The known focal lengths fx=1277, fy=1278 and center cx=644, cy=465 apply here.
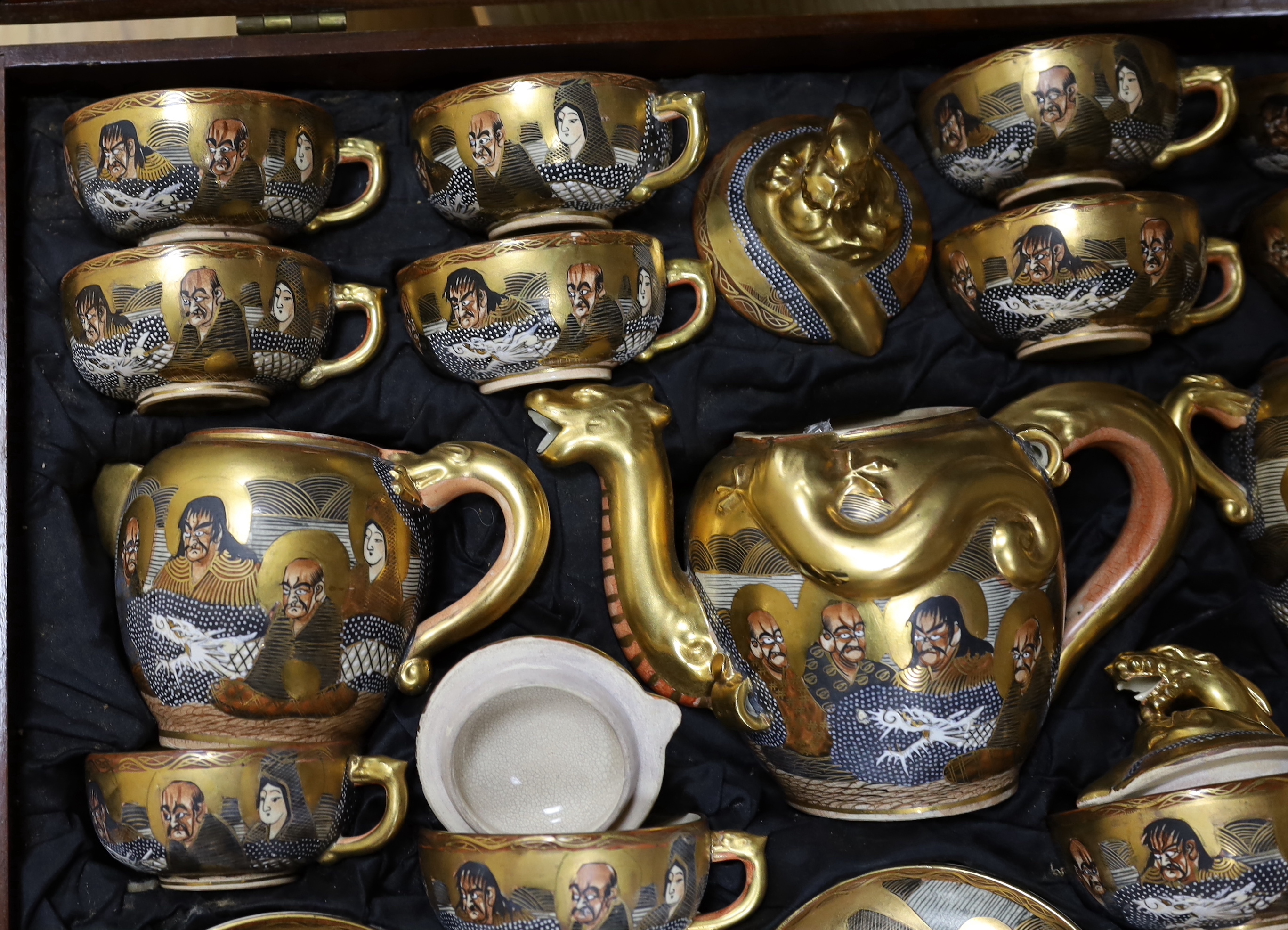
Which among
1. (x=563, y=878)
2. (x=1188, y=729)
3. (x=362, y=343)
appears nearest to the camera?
(x=563, y=878)

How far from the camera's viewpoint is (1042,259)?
94 cm

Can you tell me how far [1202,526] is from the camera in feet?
3.41

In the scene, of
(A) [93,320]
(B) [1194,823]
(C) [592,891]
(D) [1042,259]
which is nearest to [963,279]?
(D) [1042,259]

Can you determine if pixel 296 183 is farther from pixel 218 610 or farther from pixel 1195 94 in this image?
pixel 1195 94

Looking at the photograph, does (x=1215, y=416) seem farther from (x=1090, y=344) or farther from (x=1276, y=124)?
(x=1276, y=124)

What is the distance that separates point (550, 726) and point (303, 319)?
351mm

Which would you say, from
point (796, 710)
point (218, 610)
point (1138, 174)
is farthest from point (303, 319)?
point (1138, 174)

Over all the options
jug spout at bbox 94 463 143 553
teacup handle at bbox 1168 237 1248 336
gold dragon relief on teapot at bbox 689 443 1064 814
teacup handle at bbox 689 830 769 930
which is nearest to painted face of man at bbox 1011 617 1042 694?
gold dragon relief on teapot at bbox 689 443 1064 814

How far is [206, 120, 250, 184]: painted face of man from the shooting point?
890 mm

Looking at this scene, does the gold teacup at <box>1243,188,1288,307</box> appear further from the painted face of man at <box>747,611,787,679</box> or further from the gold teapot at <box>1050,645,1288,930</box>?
the painted face of man at <box>747,611,787,679</box>

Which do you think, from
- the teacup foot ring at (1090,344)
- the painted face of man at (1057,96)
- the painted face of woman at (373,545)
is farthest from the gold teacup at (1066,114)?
the painted face of woman at (373,545)

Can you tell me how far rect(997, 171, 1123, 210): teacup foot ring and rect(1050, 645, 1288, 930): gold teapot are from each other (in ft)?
1.25

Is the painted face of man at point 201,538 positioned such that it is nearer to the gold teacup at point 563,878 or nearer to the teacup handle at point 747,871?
the gold teacup at point 563,878

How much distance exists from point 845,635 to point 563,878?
9.3 inches
